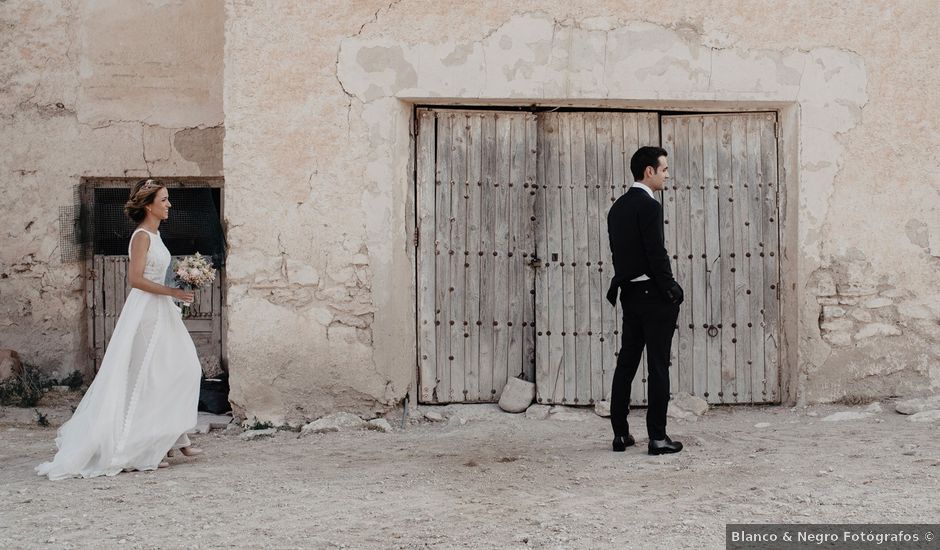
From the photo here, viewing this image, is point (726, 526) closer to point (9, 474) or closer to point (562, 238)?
point (562, 238)

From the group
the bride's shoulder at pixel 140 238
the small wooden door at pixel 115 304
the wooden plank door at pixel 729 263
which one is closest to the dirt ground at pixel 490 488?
the wooden plank door at pixel 729 263

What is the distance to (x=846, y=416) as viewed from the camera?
590 cm

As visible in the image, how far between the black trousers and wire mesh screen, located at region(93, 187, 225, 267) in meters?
3.92

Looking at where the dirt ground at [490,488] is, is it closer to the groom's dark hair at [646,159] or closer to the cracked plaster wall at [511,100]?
the cracked plaster wall at [511,100]

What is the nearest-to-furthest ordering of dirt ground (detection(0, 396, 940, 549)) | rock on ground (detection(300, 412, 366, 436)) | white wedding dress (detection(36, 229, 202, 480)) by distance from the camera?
dirt ground (detection(0, 396, 940, 549)) → white wedding dress (detection(36, 229, 202, 480)) → rock on ground (detection(300, 412, 366, 436))

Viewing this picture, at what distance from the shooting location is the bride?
15.9 ft

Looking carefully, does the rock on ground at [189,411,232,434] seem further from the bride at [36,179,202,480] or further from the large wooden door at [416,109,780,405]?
the large wooden door at [416,109,780,405]

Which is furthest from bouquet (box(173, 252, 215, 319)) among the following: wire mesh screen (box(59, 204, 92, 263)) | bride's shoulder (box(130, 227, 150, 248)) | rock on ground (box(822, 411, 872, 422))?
rock on ground (box(822, 411, 872, 422))

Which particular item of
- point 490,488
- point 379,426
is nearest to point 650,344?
point 490,488

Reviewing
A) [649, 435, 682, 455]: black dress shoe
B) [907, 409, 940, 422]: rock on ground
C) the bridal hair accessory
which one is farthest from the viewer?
[907, 409, 940, 422]: rock on ground

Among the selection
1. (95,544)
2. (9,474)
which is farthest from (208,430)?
(95,544)

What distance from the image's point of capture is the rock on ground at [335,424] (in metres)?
6.01

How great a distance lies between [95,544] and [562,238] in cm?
377

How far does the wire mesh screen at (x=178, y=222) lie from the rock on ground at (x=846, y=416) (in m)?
4.86
